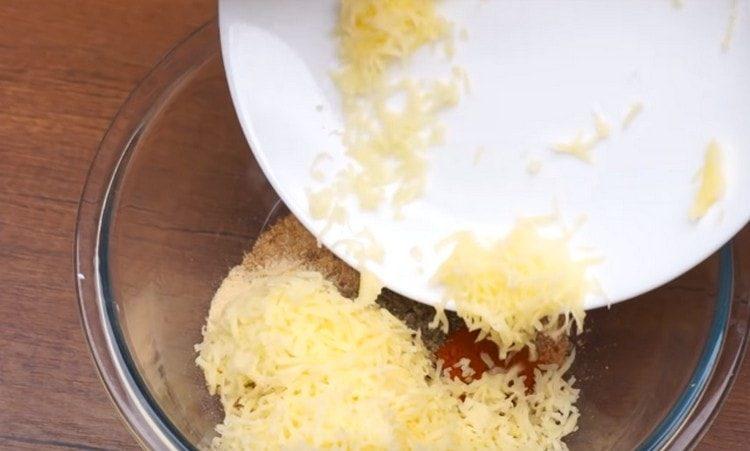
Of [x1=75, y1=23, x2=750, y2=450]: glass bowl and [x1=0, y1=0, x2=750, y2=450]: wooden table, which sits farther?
[x1=0, y1=0, x2=750, y2=450]: wooden table

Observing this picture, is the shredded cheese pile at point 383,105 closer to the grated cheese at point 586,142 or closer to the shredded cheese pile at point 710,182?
the grated cheese at point 586,142

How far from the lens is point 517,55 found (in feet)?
3.87

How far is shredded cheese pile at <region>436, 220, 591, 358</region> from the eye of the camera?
113 centimetres

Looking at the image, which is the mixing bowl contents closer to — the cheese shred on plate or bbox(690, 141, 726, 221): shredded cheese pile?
the cheese shred on plate

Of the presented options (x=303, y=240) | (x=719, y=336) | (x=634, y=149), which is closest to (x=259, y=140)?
(x=303, y=240)

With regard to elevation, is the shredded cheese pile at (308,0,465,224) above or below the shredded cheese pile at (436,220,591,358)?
above

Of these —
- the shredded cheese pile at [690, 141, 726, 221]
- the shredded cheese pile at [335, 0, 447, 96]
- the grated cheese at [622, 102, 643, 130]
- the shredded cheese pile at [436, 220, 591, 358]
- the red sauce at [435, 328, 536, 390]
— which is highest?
the shredded cheese pile at [335, 0, 447, 96]

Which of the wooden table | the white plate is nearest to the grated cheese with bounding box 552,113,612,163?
the white plate

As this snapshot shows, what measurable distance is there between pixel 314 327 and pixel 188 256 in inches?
10.7

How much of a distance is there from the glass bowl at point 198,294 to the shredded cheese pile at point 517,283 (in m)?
0.18

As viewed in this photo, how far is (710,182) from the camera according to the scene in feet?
3.52

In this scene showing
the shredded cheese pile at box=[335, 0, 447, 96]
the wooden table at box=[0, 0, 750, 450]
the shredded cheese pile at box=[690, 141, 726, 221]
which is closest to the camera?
A: the shredded cheese pile at box=[690, 141, 726, 221]

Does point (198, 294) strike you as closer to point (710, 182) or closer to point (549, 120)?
point (549, 120)

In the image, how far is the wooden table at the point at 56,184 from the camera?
1331 mm
